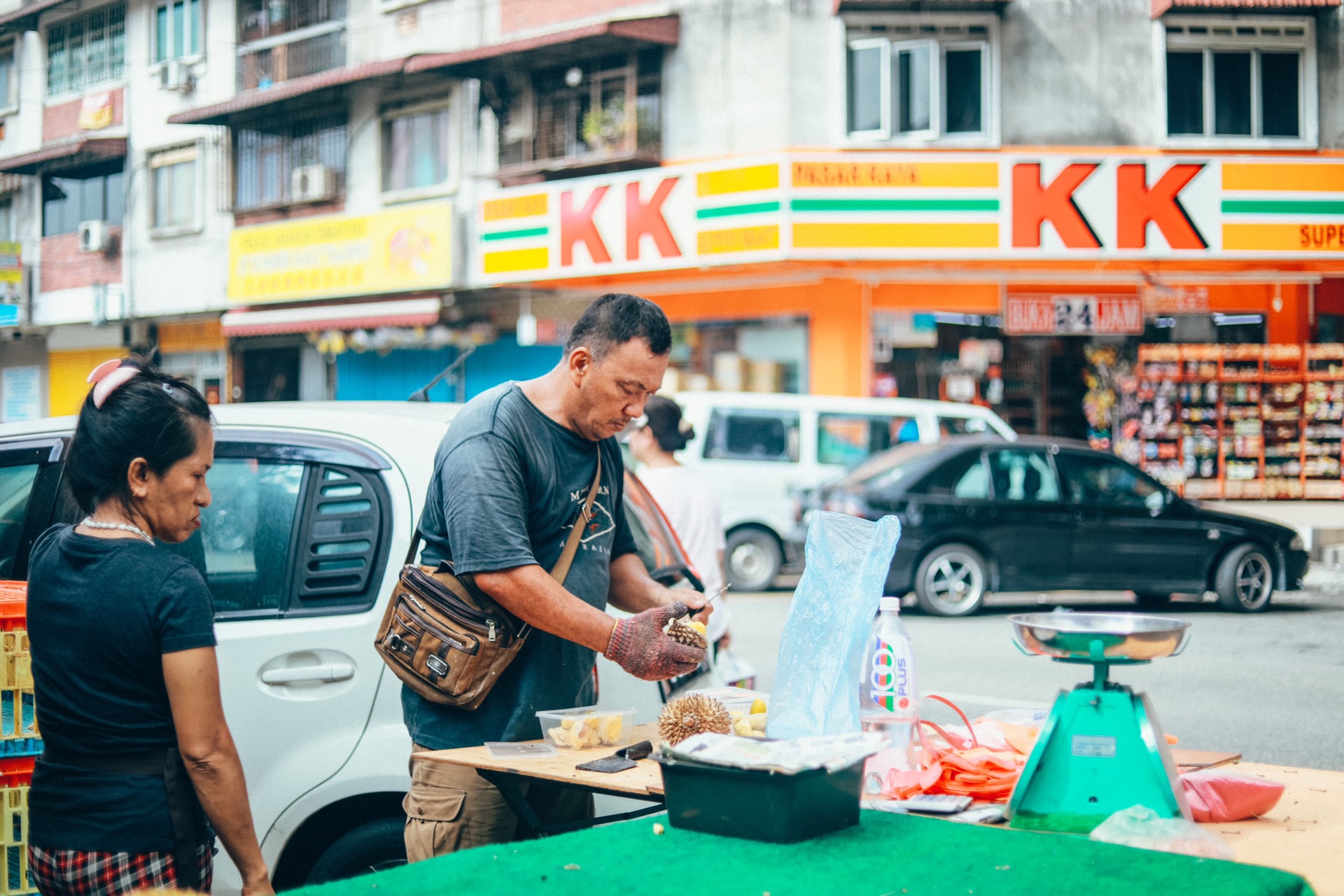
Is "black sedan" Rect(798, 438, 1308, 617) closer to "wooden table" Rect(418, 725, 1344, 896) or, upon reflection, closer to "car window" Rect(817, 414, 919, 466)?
A: "car window" Rect(817, 414, 919, 466)

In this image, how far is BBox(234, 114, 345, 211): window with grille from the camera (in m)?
21.8

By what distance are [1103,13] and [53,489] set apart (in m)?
15.5

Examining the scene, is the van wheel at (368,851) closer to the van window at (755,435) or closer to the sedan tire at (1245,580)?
the van window at (755,435)

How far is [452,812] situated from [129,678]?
809mm

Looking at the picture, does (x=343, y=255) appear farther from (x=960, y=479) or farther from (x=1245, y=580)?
(x=1245, y=580)

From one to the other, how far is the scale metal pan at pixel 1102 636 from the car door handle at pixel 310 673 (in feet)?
6.11

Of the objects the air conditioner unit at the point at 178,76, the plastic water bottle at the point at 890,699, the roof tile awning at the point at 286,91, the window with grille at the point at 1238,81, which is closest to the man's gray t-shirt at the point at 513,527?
the plastic water bottle at the point at 890,699

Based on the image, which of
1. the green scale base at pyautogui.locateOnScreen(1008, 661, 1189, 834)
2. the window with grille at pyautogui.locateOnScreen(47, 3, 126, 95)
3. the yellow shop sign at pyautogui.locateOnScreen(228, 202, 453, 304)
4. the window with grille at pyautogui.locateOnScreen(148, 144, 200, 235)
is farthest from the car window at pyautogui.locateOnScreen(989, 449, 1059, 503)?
the window with grille at pyautogui.locateOnScreen(47, 3, 126, 95)

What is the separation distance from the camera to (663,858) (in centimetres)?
225

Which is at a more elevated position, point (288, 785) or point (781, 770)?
point (781, 770)

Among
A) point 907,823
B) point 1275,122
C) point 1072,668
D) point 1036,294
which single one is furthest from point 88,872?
point 1275,122

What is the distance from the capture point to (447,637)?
117 inches

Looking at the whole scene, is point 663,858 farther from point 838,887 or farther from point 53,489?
point 53,489

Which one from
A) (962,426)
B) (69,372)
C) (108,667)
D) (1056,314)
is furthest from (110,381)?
(69,372)
